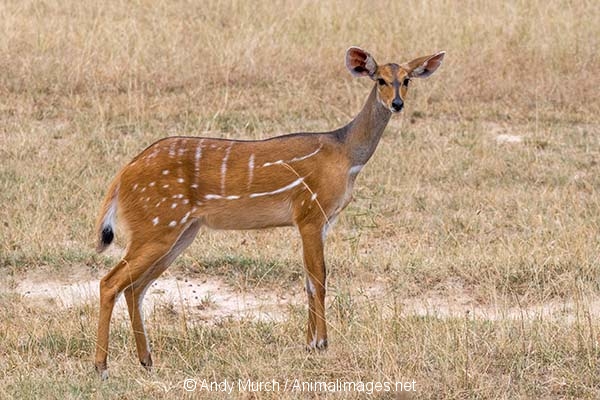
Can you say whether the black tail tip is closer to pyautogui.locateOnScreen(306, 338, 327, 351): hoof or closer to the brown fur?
the brown fur

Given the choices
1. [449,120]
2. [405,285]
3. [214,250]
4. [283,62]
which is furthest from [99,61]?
[405,285]

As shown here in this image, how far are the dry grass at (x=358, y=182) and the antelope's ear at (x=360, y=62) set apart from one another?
124 centimetres

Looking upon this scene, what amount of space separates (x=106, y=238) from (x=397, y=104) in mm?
1636

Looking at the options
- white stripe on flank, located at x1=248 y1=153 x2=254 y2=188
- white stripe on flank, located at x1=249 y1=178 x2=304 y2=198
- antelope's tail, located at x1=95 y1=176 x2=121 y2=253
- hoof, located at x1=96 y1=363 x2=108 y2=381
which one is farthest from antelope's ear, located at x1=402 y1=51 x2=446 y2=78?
hoof, located at x1=96 y1=363 x2=108 y2=381

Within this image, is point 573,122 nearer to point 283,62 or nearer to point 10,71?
point 283,62

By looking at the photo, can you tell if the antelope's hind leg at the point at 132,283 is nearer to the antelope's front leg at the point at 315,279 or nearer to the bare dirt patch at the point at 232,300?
the antelope's front leg at the point at 315,279

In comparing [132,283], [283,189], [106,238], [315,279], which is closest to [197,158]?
[283,189]

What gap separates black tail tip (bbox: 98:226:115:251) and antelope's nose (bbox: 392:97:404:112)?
5.19 feet

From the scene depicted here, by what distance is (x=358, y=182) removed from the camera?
9703 mm

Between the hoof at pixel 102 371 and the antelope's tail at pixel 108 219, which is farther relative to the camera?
the antelope's tail at pixel 108 219

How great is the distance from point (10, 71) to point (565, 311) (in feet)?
21.2

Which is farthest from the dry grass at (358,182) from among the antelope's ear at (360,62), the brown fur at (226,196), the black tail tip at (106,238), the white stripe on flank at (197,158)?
the antelope's ear at (360,62)

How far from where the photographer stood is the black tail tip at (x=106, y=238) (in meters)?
6.16

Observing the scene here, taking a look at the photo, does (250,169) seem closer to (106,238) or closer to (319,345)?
(106,238)
